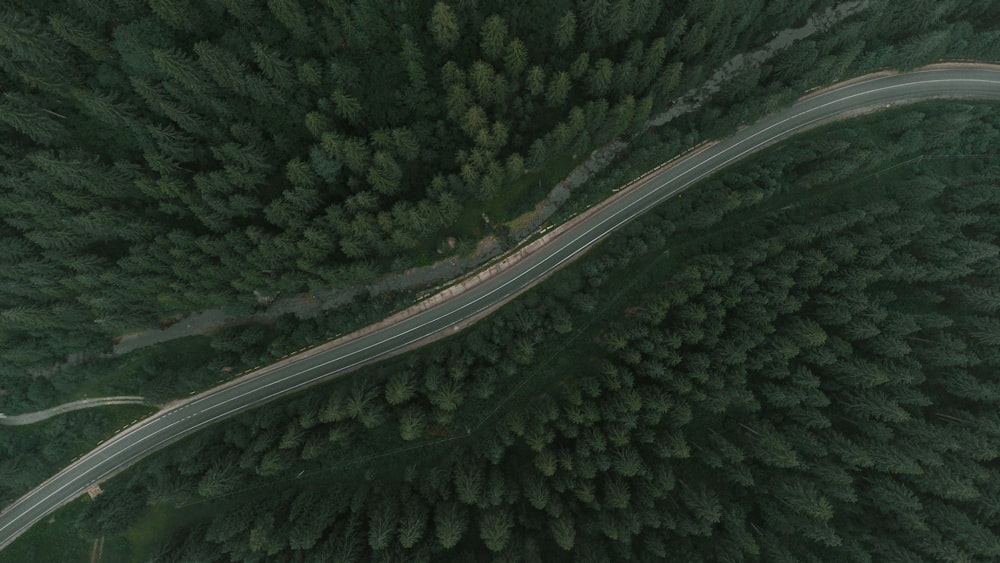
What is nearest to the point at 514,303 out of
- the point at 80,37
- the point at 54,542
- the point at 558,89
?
the point at 558,89

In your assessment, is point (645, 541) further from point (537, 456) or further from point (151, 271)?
point (151, 271)

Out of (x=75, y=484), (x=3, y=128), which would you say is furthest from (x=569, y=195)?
(x=75, y=484)

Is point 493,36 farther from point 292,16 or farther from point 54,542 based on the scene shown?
point 54,542

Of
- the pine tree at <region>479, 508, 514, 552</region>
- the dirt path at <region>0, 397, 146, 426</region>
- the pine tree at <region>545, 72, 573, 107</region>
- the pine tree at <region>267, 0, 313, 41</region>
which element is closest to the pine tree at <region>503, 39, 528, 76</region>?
the pine tree at <region>545, 72, 573, 107</region>

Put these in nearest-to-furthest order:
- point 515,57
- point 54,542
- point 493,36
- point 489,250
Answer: point 493,36
point 515,57
point 54,542
point 489,250

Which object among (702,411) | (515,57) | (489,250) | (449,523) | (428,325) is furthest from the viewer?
(489,250)

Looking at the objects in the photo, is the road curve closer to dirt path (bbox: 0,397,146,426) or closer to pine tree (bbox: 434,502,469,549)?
dirt path (bbox: 0,397,146,426)

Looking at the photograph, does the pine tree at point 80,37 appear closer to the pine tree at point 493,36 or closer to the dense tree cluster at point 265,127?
the dense tree cluster at point 265,127
